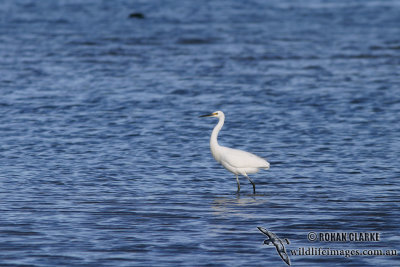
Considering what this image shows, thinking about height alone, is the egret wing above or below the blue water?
above

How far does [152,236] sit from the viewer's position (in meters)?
10.2

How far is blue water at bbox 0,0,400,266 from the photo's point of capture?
10125 millimetres

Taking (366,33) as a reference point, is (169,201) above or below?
above

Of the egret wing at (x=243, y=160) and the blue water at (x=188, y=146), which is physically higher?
the egret wing at (x=243, y=160)

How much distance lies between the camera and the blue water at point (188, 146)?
1012cm

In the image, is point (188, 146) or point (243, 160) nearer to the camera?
point (243, 160)

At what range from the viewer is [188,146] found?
676 inches

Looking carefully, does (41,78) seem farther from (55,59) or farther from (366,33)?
(366,33)

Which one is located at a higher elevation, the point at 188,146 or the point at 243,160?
the point at 243,160

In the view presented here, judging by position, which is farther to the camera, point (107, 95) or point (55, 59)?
point (55, 59)

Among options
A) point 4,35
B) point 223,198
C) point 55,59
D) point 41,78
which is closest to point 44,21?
point 4,35

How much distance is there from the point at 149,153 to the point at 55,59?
17.1 m

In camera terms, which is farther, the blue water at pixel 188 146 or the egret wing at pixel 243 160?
the egret wing at pixel 243 160

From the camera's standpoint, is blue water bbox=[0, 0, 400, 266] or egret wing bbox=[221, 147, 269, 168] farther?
egret wing bbox=[221, 147, 269, 168]
